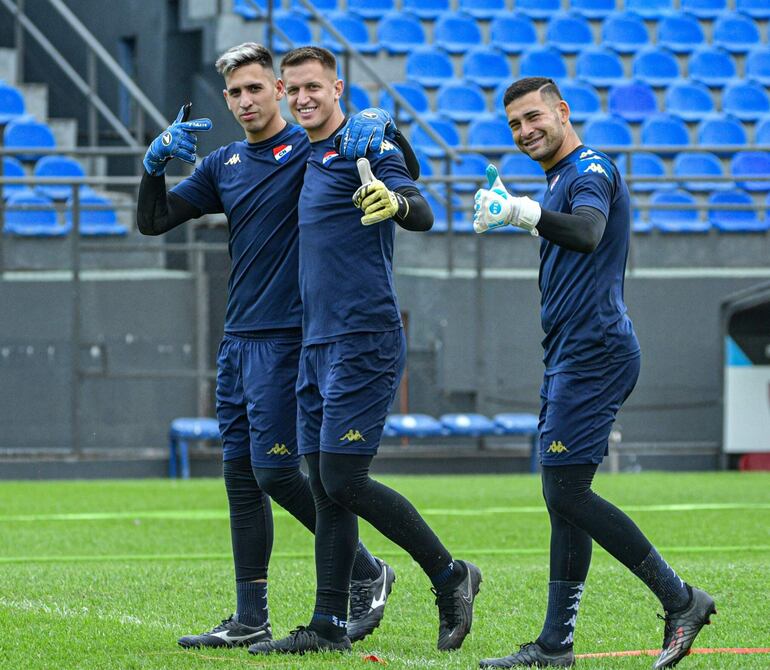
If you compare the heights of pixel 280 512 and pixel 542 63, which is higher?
pixel 542 63

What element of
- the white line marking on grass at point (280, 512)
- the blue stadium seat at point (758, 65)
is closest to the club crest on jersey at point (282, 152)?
the white line marking on grass at point (280, 512)

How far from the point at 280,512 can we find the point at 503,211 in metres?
5.97

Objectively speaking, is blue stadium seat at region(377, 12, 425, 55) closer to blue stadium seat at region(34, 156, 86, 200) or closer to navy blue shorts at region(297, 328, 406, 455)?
blue stadium seat at region(34, 156, 86, 200)

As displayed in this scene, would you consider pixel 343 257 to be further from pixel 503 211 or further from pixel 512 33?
pixel 512 33

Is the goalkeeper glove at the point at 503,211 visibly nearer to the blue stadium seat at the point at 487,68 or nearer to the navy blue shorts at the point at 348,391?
the navy blue shorts at the point at 348,391

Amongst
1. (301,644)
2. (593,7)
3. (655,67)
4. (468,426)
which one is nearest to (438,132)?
(655,67)

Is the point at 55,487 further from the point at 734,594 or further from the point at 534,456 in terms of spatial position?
the point at 734,594

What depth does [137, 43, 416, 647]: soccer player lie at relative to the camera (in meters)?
5.00

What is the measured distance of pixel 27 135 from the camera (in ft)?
51.8

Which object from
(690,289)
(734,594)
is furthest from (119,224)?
(734,594)

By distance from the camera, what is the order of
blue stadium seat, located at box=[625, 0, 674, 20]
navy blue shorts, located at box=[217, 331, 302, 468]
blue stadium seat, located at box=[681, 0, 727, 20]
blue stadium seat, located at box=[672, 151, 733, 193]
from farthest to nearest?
blue stadium seat, located at box=[681, 0, 727, 20], blue stadium seat, located at box=[625, 0, 674, 20], blue stadium seat, located at box=[672, 151, 733, 193], navy blue shorts, located at box=[217, 331, 302, 468]

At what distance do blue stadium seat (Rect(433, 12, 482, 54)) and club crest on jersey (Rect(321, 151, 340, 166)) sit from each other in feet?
44.2

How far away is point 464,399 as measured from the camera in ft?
46.8

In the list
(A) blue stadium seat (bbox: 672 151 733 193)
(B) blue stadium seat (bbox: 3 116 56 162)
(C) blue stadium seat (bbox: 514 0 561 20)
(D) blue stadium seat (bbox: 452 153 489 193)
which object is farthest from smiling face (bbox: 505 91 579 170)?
(C) blue stadium seat (bbox: 514 0 561 20)
